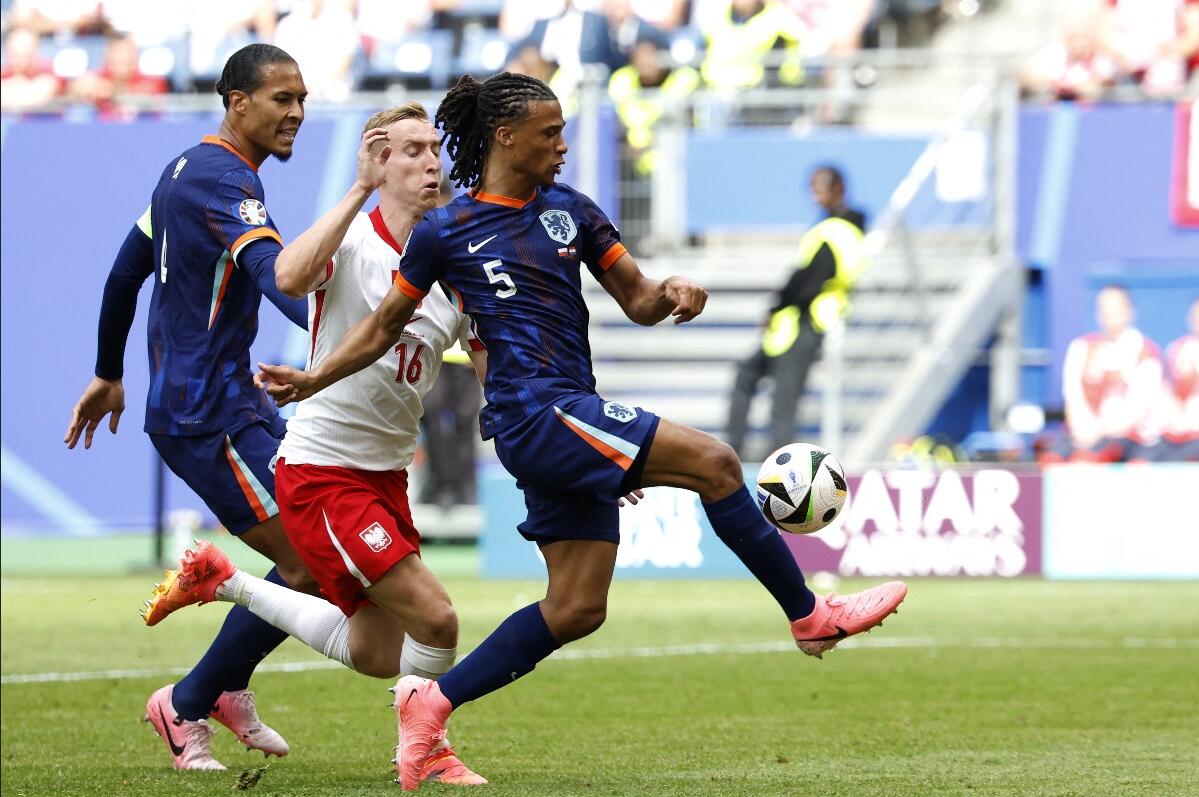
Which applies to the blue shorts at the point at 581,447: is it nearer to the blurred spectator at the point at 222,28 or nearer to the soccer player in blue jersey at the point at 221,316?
the soccer player in blue jersey at the point at 221,316

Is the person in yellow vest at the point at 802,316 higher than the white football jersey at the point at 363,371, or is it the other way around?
the white football jersey at the point at 363,371

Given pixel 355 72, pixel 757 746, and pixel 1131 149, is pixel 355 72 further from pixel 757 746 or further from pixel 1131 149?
pixel 757 746

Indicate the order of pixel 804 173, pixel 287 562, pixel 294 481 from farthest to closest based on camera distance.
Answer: pixel 804 173 < pixel 287 562 < pixel 294 481

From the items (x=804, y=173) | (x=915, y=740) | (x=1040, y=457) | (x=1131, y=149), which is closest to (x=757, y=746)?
(x=915, y=740)

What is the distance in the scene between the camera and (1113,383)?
16.4 m

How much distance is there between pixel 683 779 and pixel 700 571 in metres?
8.90

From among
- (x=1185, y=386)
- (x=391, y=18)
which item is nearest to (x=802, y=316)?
(x=1185, y=386)

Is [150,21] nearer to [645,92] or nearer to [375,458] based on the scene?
[645,92]

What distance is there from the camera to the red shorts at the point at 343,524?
5465 millimetres

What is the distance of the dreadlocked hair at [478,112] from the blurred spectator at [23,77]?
51.8 feet

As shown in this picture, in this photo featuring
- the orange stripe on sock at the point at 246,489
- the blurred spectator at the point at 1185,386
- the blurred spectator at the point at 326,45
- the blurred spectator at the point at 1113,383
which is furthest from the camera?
the blurred spectator at the point at 326,45

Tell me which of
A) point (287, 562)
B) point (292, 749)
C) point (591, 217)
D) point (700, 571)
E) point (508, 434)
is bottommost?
point (700, 571)

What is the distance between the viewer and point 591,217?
5500 mm

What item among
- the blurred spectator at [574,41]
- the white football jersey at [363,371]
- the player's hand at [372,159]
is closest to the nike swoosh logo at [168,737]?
the white football jersey at [363,371]
